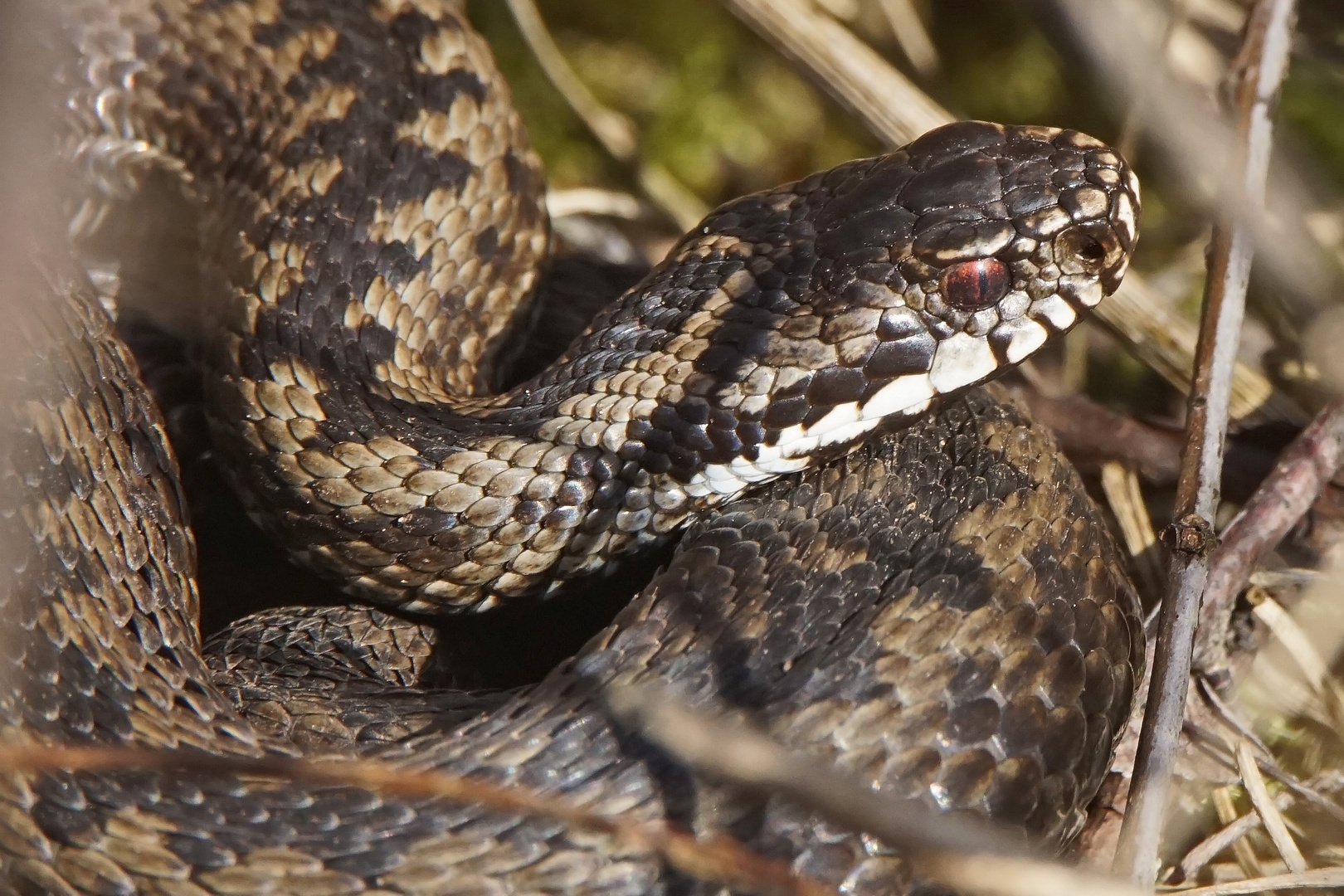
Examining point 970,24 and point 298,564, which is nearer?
point 298,564

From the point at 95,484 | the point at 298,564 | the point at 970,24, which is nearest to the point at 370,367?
the point at 298,564

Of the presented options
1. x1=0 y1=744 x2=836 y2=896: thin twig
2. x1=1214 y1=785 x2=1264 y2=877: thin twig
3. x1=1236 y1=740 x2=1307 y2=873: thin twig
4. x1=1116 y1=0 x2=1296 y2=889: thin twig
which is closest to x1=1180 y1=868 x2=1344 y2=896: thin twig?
x1=1236 y1=740 x2=1307 y2=873: thin twig

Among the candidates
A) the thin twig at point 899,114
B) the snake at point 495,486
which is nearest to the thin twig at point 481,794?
the snake at point 495,486

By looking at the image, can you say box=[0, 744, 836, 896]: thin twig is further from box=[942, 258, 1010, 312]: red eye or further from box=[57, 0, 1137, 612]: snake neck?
box=[942, 258, 1010, 312]: red eye

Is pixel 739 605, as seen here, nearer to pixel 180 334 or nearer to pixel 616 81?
pixel 180 334

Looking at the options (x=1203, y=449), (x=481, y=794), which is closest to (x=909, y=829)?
(x=481, y=794)
